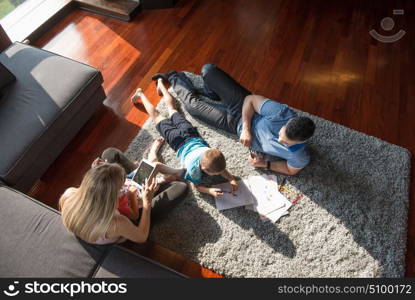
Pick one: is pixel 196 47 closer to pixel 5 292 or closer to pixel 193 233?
pixel 193 233

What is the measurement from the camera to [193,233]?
71.6 inches

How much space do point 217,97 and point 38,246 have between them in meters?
1.54

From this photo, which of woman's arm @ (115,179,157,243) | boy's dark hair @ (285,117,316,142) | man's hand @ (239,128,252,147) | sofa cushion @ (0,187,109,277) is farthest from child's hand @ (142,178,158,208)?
boy's dark hair @ (285,117,316,142)

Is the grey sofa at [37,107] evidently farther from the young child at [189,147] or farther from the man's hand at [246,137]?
the man's hand at [246,137]

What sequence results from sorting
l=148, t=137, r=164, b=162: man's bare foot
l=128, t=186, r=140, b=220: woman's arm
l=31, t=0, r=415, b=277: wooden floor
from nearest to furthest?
l=128, t=186, r=140, b=220: woman's arm, l=148, t=137, r=164, b=162: man's bare foot, l=31, t=0, r=415, b=277: wooden floor

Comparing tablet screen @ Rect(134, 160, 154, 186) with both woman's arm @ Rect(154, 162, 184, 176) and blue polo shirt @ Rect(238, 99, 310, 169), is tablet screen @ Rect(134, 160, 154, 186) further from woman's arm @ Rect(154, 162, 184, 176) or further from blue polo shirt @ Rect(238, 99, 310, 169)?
blue polo shirt @ Rect(238, 99, 310, 169)

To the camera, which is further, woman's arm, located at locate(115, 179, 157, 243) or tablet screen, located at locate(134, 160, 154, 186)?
tablet screen, located at locate(134, 160, 154, 186)

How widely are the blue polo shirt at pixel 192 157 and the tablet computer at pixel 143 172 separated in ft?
0.72

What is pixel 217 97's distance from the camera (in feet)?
7.49

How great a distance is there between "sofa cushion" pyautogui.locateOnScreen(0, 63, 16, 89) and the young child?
2.76 feet

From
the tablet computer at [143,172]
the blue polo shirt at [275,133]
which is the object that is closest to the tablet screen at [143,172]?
the tablet computer at [143,172]

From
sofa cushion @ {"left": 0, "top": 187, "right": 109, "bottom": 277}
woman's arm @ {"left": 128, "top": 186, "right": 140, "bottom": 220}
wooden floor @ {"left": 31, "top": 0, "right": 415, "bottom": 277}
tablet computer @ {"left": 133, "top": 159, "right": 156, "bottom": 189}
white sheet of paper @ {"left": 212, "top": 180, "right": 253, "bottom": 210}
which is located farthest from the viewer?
wooden floor @ {"left": 31, "top": 0, "right": 415, "bottom": 277}

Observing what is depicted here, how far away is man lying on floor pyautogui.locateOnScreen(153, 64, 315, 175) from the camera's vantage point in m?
1.72

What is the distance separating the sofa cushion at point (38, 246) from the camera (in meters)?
1.39
